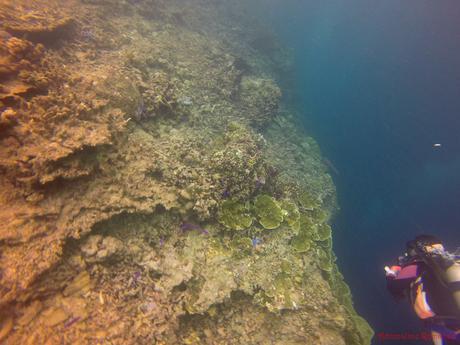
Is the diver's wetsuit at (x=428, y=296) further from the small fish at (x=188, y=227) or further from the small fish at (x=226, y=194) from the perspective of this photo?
the small fish at (x=188, y=227)

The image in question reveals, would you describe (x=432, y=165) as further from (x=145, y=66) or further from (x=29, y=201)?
(x=29, y=201)

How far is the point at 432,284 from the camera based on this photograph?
397cm

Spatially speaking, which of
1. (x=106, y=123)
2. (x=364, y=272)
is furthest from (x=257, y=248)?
(x=364, y=272)

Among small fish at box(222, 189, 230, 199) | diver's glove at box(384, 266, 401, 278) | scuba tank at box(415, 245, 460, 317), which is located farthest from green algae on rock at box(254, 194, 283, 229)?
scuba tank at box(415, 245, 460, 317)

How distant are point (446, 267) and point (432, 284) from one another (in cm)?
36

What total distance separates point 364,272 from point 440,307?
21.8m

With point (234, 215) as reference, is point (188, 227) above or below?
below

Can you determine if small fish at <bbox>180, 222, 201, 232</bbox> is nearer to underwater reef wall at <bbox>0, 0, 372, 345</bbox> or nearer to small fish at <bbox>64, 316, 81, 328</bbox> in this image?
underwater reef wall at <bbox>0, 0, 372, 345</bbox>

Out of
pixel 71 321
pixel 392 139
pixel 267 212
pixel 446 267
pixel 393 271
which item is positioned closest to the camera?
pixel 71 321

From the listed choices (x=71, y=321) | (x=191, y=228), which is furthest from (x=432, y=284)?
(x=71, y=321)

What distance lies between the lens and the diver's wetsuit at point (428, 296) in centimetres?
358

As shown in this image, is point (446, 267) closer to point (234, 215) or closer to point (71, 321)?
point (234, 215)

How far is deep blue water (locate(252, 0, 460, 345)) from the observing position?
2286 cm

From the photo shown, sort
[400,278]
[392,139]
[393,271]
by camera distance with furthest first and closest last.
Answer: [392,139] → [393,271] → [400,278]
